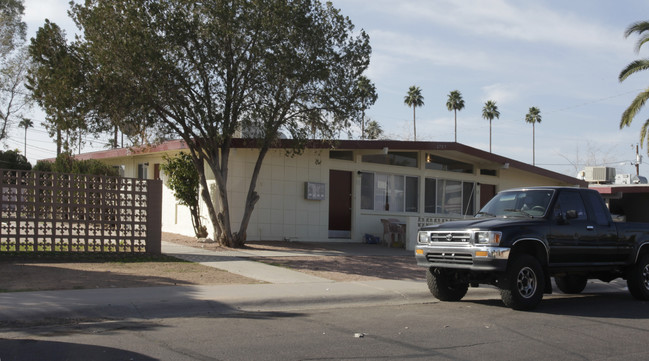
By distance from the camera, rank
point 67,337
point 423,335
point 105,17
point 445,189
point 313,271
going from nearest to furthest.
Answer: point 67,337 → point 423,335 → point 313,271 → point 105,17 → point 445,189

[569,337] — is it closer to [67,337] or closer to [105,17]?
[67,337]

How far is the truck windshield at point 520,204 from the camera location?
32.7ft

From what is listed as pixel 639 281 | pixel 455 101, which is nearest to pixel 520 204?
pixel 639 281

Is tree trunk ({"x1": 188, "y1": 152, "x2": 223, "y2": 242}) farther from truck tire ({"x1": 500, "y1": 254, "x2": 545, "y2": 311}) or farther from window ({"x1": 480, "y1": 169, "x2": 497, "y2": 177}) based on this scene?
window ({"x1": 480, "y1": 169, "x2": 497, "y2": 177})

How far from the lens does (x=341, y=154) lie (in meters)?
20.0

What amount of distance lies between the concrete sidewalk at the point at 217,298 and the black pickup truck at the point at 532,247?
4.11 ft

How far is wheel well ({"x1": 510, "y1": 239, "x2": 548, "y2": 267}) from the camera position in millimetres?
9283

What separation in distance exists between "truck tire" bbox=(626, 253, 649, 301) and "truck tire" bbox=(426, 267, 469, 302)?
3208mm

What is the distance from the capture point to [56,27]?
546 inches

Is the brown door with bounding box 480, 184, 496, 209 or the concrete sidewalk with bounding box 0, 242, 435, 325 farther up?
the brown door with bounding box 480, 184, 496, 209

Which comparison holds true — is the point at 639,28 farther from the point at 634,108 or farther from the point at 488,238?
the point at 488,238

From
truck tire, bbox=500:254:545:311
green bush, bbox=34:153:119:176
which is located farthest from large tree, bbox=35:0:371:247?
truck tire, bbox=500:254:545:311

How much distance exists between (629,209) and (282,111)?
2189cm

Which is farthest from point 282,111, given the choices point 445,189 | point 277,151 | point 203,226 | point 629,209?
point 629,209
